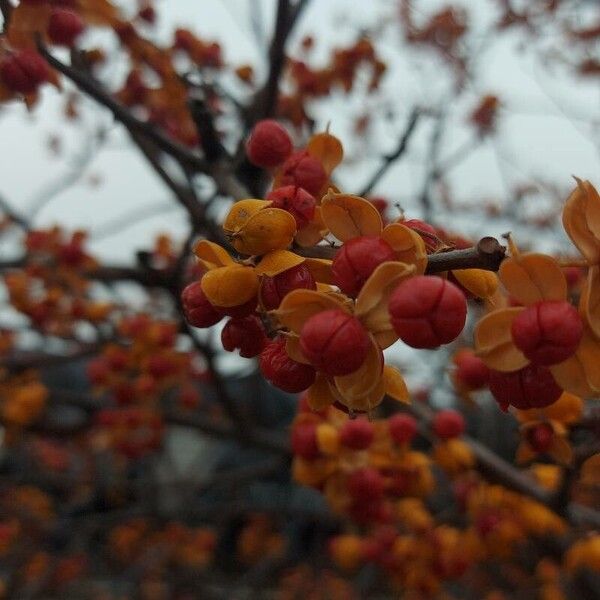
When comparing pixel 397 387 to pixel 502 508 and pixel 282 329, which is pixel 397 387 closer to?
pixel 282 329

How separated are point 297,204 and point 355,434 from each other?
71 centimetres

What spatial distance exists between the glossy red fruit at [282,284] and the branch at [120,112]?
77 cm

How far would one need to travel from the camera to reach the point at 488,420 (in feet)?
13.3

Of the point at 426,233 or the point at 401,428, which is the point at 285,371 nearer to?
the point at 426,233

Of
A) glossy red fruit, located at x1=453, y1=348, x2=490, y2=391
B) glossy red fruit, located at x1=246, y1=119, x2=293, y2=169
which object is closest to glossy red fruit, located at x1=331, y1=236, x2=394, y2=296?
glossy red fruit, located at x1=246, y1=119, x2=293, y2=169

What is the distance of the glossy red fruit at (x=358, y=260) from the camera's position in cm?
69

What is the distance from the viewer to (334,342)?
0.66 m

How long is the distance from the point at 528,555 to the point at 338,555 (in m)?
1.52

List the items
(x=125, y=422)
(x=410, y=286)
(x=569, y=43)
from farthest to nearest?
(x=569, y=43)
(x=125, y=422)
(x=410, y=286)

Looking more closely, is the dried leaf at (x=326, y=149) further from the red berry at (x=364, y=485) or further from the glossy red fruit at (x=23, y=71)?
the red berry at (x=364, y=485)

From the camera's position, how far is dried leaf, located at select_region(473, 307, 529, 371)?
697 millimetres

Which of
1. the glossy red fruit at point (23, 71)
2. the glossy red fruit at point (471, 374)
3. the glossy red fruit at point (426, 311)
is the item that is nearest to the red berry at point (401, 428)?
the glossy red fruit at point (471, 374)

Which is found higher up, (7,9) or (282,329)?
(7,9)

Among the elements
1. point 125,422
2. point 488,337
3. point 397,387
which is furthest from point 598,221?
point 125,422
